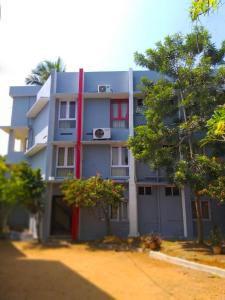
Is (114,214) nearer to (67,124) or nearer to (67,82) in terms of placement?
(67,124)

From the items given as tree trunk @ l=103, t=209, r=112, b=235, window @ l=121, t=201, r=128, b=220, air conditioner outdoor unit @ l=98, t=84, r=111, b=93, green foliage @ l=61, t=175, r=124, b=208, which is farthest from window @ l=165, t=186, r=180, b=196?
air conditioner outdoor unit @ l=98, t=84, r=111, b=93

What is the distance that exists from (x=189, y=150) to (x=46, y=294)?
9.90 meters

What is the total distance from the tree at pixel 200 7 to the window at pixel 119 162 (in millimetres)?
13596

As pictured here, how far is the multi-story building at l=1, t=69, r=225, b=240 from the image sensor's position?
1648cm

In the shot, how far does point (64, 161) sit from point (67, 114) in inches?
123

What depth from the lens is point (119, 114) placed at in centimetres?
1856

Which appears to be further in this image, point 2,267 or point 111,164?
point 111,164

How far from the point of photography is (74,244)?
583 inches

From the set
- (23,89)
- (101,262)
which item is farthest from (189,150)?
(23,89)

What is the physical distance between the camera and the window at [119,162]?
1739 centimetres

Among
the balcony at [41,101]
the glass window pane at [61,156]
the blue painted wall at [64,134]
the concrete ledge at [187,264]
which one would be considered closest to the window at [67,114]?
the blue painted wall at [64,134]

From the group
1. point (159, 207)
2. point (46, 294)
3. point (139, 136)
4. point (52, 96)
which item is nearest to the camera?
point (46, 294)

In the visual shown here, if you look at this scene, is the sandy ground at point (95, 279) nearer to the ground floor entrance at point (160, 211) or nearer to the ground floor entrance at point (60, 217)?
the ground floor entrance at point (60, 217)

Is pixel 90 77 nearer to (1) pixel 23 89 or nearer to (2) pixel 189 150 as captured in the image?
(1) pixel 23 89
